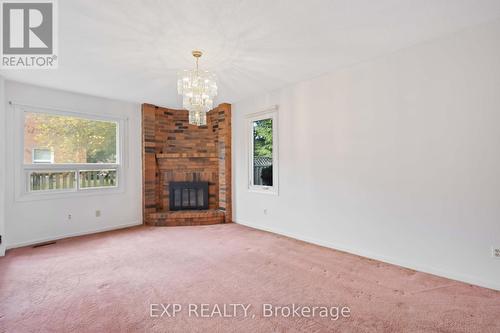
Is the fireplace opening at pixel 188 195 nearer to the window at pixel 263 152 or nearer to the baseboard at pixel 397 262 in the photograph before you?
the window at pixel 263 152

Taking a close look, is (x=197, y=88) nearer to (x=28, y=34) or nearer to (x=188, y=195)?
(x=28, y=34)

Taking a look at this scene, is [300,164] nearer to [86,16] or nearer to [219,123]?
[219,123]

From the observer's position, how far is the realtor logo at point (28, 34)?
2.15 m

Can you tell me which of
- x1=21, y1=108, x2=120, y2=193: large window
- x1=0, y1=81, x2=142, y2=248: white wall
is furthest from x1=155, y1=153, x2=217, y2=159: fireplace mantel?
x1=21, y1=108, x2=120, y2=193: large window

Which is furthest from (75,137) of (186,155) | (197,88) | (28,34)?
(197,88)

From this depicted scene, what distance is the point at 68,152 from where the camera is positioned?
4.34 meters

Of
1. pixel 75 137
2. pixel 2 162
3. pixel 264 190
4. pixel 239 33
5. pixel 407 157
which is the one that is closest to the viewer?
pixel 239 33

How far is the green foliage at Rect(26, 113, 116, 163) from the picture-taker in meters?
4.12

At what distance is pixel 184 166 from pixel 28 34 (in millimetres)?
3339

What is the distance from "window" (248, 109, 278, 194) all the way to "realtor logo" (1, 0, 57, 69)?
307cm

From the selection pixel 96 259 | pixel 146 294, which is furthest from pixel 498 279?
pixel 96 259

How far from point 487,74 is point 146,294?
3.76m

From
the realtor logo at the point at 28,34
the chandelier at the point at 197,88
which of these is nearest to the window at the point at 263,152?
the chandelier at the point at 197,88

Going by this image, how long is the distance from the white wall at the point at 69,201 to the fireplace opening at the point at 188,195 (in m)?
0.66
